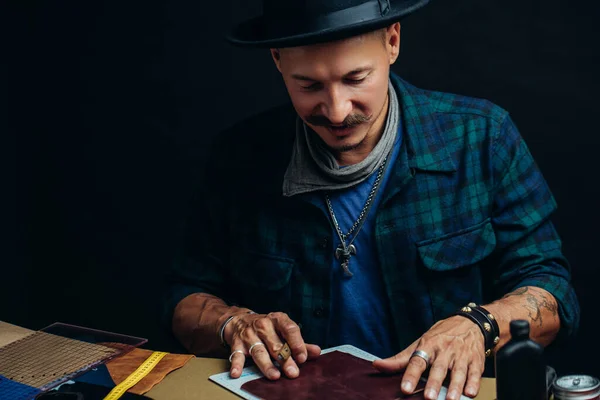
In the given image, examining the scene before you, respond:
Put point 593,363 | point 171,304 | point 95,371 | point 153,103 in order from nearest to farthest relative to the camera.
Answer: point 95,371 → point 171,304 → point 593,363 → point 153,103

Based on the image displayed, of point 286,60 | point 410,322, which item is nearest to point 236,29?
point 286,60

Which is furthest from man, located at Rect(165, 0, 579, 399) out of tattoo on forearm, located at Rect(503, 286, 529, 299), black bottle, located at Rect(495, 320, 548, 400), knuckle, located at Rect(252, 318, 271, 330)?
black bottle, located at Rect(495, 320, 548, 400)

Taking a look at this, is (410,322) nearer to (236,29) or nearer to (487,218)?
(487,218)

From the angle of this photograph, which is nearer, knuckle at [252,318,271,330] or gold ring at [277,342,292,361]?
gold ring at [277,342,292,361]

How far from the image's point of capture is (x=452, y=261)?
8.14 feet

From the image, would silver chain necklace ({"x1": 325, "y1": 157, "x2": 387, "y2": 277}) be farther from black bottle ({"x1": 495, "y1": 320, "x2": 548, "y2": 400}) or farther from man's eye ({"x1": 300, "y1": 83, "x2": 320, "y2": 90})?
black bottle ({"x1": 495, "y1": 320, "x2": 548, "y2": 400})

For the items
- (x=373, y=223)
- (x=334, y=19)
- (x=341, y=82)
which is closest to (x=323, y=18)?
(x=334, y=19)

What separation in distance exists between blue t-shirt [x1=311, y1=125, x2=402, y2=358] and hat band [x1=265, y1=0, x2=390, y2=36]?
51cm

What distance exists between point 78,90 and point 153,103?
354 mm

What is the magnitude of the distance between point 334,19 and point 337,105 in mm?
223

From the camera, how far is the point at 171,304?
2.57 metres

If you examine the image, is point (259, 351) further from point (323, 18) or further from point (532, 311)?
point (323, 18)

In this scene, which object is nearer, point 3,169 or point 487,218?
point 487,218

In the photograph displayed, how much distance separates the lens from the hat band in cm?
215
